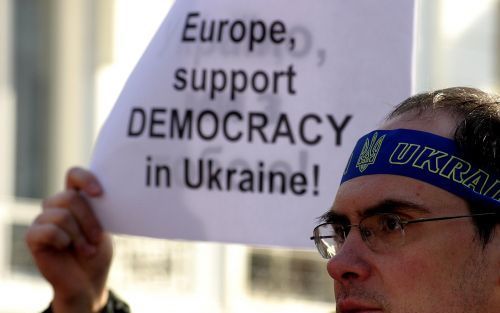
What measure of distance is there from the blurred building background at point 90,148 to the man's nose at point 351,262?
6.16 meters

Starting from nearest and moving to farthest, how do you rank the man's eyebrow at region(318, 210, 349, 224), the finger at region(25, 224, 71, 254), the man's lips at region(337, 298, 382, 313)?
1. the man's lips at region(337, 298, 382, 313)
2. the man's eyebrow at region(318, 210, 349, 224)
3. the finger at region(25, 224, 71, 254)

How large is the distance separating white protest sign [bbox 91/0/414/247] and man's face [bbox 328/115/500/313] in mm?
723

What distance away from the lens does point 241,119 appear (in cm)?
306

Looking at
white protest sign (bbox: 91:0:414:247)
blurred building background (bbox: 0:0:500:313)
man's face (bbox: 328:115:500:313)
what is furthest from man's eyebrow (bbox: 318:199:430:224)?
blurred building background (bbox: 0:0:500:313)

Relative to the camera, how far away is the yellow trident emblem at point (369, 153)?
232 cm

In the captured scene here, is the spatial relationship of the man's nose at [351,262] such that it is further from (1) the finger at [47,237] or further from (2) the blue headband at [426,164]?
(1) the finger at [47,237]

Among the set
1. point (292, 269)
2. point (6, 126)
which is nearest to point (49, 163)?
point (6, 126)

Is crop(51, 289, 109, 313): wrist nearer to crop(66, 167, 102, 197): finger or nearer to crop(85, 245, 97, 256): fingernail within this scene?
crop(85, 245, 97, 256): fingernail

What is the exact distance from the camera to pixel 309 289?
29.3 ft

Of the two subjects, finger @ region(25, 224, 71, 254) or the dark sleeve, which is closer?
finger @ region(25, 224, 71, 254)

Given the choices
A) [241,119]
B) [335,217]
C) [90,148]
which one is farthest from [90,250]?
[90,148]

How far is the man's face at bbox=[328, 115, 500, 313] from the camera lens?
2.15 meters

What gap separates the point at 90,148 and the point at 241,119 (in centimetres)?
568

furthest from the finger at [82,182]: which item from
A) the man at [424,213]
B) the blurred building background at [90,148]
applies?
the blurred building background at [90,148]
